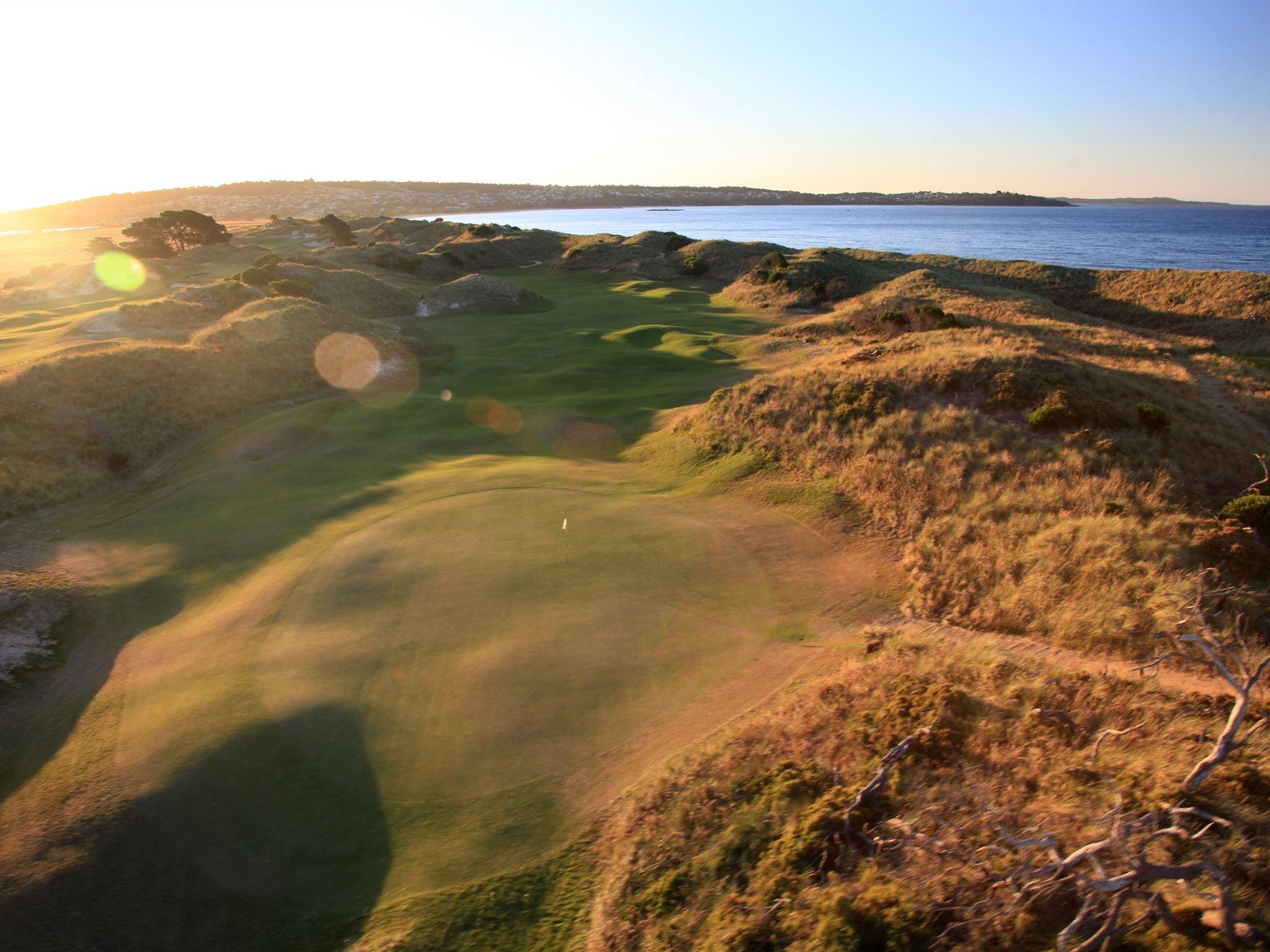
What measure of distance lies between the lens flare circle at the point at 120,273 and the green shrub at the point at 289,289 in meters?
16.9

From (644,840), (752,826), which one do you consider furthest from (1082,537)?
(644,840)

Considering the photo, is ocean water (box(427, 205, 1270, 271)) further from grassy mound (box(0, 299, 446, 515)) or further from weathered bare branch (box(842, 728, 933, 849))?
weathered bare branch (box(842, 728, 933, 849))

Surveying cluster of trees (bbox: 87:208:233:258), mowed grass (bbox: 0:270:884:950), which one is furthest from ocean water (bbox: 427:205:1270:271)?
mowed grass (bbox: 0:270:884:950)

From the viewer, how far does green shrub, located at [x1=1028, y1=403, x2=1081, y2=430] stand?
16250 mm

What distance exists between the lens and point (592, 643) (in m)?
10.4

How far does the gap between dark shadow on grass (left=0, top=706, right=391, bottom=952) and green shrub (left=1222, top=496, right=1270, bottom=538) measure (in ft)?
49.9

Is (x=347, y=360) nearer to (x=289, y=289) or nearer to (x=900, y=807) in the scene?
(x=289, y=289)

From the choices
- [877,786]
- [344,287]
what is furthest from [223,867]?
[344,287]

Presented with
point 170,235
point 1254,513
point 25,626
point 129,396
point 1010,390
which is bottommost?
point 25,626

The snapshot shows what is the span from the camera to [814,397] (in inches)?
764

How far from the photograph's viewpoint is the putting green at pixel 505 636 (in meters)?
8.71

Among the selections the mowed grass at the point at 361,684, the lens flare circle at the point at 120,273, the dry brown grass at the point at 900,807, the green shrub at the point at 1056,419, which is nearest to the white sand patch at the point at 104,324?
the lens flare circle at the point at 120,273

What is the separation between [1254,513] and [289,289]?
43171mm

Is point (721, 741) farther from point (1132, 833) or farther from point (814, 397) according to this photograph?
point (814, 397)
